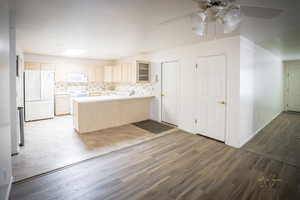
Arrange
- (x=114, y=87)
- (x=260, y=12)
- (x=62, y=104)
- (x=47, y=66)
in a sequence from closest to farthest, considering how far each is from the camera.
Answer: (x=260, y=12), (x=47, y=66), (x=62, y=104), (x=114, y=87)

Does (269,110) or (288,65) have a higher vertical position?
(288,65)

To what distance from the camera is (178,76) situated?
4.69 m

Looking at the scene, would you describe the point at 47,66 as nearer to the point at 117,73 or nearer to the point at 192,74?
the point at 117,73

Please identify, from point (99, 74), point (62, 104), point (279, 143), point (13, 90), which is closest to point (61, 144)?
point (13, 90)

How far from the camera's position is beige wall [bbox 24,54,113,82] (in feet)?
20.0

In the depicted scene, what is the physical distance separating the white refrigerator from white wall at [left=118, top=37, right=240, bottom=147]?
3476mm

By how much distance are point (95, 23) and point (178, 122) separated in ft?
11.3

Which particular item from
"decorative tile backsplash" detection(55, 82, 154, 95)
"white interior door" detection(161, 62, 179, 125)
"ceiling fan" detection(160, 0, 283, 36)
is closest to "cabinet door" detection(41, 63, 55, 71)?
"decorative tile backsplash" detection(55, 82, 154, 95)

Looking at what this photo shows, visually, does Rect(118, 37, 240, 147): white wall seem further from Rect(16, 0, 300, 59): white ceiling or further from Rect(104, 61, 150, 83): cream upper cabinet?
Rect(16, 0, 300, 59): white ceiling

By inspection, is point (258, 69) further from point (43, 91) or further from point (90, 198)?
point (43, 91)

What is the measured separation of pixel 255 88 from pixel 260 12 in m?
2.48

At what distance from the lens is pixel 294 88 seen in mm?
7195

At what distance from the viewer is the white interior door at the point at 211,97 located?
3.67 metres

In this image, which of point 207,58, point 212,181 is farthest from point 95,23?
point 212,181
